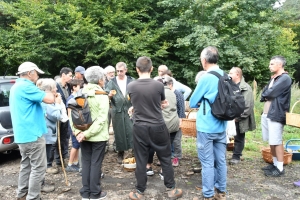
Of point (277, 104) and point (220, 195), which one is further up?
point (277, 104)

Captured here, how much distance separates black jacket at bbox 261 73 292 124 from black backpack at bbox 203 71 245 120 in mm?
1345

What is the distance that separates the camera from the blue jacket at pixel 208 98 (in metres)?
3.56

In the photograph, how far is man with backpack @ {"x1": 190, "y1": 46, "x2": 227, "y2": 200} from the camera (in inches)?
141

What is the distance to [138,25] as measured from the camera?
12.6 m

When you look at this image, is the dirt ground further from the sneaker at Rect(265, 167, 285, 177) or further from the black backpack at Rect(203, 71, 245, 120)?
the black backpack at Rect(203, 71, 245, 120)

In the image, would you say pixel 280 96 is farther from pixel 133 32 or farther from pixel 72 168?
pixel 133 32

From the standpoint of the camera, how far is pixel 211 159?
367cm

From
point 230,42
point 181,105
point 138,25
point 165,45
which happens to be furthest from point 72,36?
point 181,105

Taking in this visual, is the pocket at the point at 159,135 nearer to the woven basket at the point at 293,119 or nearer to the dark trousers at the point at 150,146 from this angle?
the dark trousers at the point at 150,146

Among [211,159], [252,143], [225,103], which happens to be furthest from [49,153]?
[252,143]

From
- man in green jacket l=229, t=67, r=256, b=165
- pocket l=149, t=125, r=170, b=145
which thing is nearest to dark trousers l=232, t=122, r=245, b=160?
man in green jacket l=229, t=67, r=256, b=165

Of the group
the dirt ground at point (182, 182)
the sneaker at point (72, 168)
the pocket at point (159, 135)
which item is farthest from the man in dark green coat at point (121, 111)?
the pocket at point (159, 135)

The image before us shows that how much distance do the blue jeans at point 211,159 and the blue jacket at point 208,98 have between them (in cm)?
9

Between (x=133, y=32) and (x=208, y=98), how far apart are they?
897 cm
